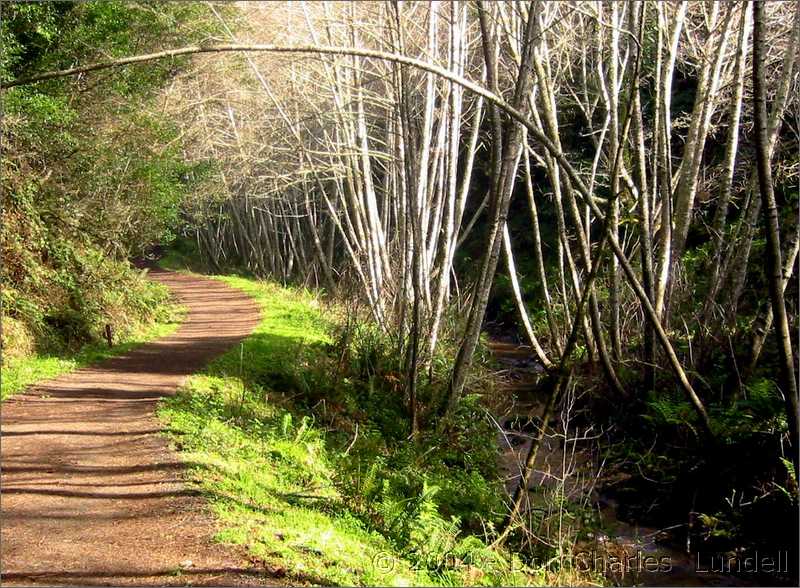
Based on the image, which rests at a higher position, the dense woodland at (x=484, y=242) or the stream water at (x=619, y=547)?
the dense woodland at (x=484, y=242)

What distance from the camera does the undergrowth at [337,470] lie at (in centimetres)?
541

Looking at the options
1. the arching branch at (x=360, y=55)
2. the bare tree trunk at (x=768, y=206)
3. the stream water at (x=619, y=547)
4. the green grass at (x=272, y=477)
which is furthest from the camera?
the stream water at (x=619, y=547)

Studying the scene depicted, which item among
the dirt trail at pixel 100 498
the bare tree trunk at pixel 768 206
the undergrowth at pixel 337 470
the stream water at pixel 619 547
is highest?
the bare tree trunk at pixel 768 206

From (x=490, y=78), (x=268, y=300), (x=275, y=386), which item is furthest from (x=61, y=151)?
(x=268, y=300)

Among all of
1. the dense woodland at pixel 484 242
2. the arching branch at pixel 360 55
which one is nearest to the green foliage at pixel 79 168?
the dense woodland at pixel 484 242

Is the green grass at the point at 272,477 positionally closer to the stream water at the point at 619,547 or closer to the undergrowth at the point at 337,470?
the undergrowth at the point at 337,470

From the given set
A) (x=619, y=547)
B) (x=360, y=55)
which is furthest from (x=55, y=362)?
(x=360, y=55)

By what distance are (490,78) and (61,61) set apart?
7.90 metres

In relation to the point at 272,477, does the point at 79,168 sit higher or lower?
higher

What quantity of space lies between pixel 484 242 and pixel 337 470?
5.14 metres

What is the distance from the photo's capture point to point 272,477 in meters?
7.01

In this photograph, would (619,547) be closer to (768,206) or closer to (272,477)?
(272,477)

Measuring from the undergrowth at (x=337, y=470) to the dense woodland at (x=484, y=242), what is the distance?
2.6 inches

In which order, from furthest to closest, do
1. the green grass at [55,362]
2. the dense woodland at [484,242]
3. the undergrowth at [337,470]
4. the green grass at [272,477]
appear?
the green grass at [55,362] < the dense woodland at [484,242] < the undergrowth at [337,470] < the green grass at [272,477]
